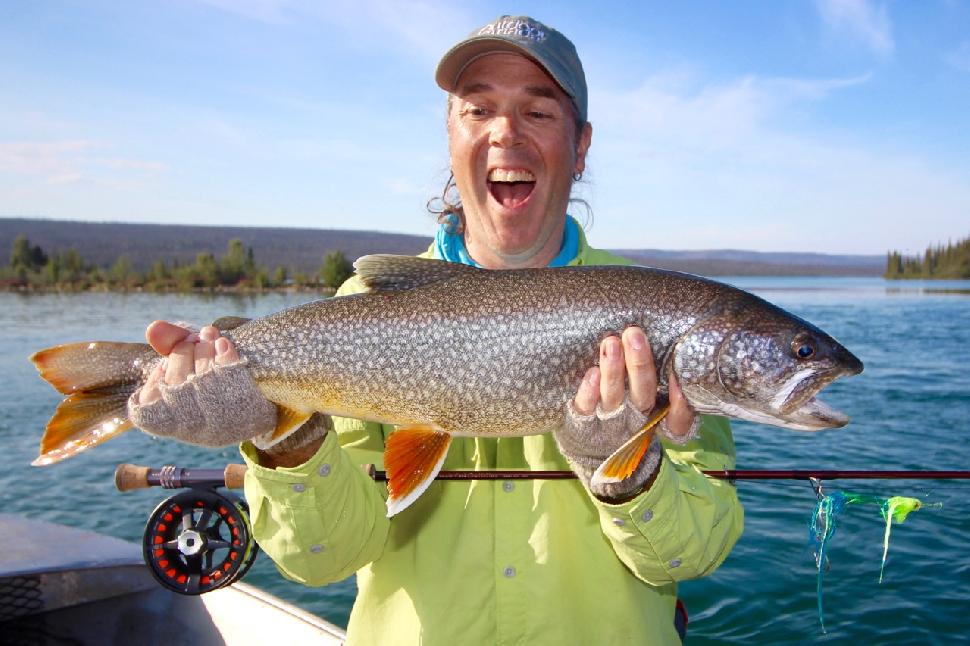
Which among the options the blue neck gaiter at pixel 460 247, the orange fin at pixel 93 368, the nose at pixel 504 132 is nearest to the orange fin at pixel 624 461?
the blue neck gaiter at pixel 460 247

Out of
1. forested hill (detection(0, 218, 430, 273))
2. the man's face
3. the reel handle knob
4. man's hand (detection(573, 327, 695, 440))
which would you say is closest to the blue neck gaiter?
the man's face

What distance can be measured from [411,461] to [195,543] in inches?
82.4

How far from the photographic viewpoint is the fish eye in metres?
3.05

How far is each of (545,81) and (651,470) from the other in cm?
183

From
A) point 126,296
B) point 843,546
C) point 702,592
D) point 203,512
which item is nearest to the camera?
point 203,512

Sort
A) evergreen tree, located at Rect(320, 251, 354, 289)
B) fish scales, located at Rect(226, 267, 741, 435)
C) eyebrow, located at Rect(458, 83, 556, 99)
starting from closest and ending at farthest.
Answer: fish scales, located at Rect(226, 267, 741, 435) → eyebrow, located at Rect(458, 83, 556, 99) → evergreen tree, located at Rect(320, 251, 354, 289)

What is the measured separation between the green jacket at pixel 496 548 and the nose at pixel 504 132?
59.0 inches

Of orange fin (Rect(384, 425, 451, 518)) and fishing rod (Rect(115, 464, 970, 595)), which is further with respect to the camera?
fishing rod (Rect(115, 464, 970, 595))

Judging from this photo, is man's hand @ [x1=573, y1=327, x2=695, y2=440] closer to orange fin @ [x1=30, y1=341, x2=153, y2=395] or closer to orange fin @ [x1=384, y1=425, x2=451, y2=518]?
orange fin @ [x1=384, y1=425, x2=451, y2=518]

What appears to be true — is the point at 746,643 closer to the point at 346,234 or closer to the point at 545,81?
the point at 545,81

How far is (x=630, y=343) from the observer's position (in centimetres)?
281

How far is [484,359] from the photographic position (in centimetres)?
297

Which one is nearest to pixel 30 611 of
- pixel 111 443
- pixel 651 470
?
pixel 651 470

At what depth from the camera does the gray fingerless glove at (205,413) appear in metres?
2.80
